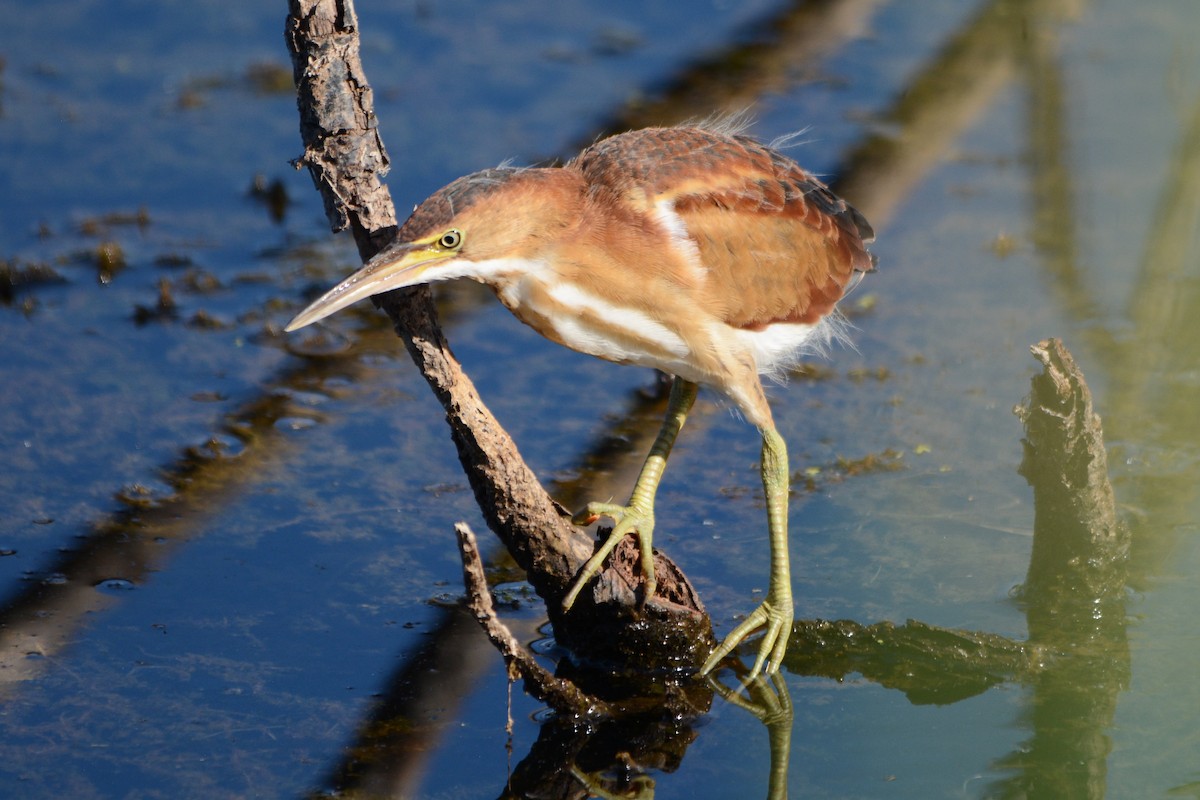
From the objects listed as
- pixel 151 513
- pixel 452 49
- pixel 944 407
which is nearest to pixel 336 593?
pixel 151 513

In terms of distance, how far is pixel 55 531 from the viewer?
4.94 metres

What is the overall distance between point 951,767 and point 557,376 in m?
2.52

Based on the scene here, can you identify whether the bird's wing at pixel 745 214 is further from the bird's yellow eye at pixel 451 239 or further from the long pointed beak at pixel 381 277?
the long pointed beak at pixel 381 277

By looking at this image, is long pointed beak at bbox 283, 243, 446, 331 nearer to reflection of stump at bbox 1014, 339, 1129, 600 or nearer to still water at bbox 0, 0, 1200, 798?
still water at bbox 0, 0, 1200, 798

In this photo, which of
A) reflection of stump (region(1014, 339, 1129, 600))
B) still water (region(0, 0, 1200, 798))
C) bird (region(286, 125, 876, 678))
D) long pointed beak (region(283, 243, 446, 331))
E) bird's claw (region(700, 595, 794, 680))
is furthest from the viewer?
bird's claw (region(700, 595, 794, 680))

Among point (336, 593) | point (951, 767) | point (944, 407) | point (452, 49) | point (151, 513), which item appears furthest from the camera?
point (452, 49)

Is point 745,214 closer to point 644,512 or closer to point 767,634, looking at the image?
point 644,512

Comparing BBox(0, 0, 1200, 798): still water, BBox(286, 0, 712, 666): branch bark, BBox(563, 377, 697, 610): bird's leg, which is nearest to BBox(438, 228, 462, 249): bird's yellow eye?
BBox(286, 0, 712, 666): branch bark

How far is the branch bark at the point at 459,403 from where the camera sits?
354cm

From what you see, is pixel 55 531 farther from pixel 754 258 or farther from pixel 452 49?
pixel 452 49

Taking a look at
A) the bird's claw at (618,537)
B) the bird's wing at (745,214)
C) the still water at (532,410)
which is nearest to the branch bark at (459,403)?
the bird's claw at (618,537)

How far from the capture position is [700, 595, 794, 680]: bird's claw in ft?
14.3

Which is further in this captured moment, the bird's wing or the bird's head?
the bird's wing

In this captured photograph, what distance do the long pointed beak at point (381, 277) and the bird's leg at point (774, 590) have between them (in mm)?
1160
